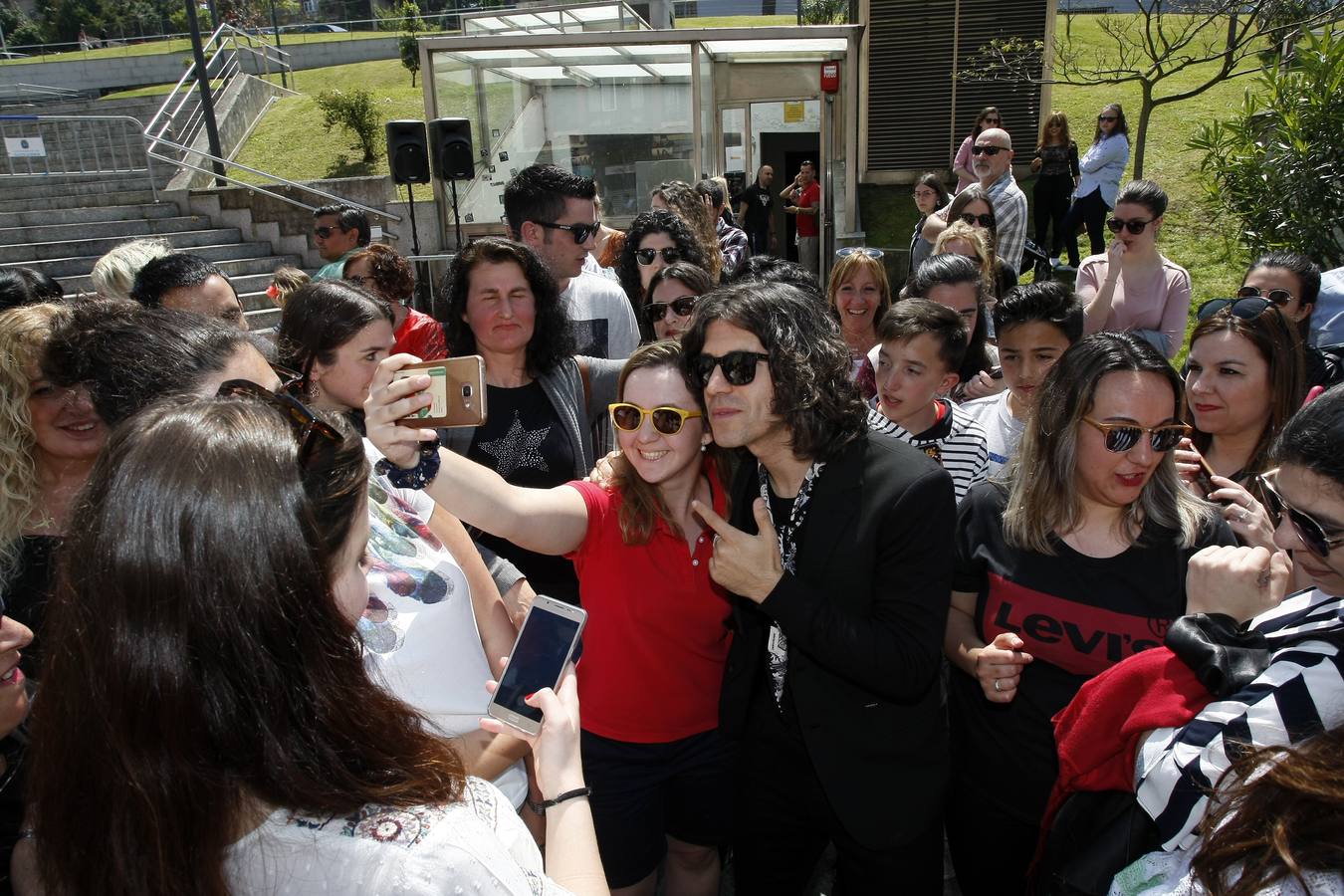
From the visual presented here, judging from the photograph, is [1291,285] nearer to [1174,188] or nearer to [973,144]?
[973,144]

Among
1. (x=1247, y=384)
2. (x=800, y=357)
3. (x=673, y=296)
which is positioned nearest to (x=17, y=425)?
(x=800, y=357)

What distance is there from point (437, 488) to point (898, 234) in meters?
12.3

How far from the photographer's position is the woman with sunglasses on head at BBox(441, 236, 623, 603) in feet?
9.83

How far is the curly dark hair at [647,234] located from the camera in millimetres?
4242

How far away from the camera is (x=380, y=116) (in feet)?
69.3

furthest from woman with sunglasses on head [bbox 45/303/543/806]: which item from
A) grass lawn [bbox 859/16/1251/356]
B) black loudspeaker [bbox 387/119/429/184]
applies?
grass lawn [bbox 859/16/1251/356]

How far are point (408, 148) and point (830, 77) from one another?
652 centimetres

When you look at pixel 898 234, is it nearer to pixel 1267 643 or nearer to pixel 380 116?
pixel 1267 643

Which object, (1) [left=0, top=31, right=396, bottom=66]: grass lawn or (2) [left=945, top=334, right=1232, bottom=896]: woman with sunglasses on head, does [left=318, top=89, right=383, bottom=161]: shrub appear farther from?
(2) [left=945, top=334, right=1232, bottom=896]: woman with sunglasses on head

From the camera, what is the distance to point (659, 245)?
4.23 meters

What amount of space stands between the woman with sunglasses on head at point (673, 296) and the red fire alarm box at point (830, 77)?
960 centimetres

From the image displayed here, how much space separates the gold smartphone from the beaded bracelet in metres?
0.07

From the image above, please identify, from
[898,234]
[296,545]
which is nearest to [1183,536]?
[296,545]

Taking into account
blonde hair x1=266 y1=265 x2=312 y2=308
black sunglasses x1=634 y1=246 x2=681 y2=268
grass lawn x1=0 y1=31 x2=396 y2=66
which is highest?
grass lawn x1=0 y1=31 x2=396 y2=66
